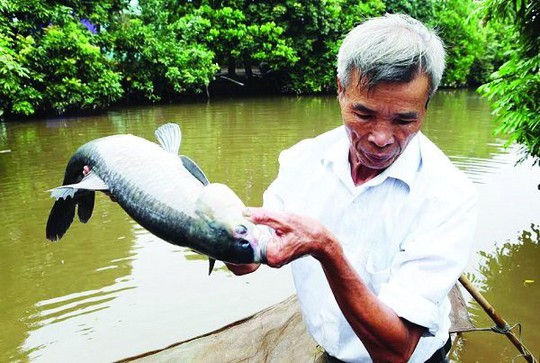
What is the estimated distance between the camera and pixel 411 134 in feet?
4.98

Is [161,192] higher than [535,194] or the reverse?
higher

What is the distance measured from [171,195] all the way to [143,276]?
4.23m

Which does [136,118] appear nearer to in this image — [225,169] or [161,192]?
[225,169]

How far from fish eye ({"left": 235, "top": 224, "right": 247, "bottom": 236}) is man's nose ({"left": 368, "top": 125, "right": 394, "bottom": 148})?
608 millimetres

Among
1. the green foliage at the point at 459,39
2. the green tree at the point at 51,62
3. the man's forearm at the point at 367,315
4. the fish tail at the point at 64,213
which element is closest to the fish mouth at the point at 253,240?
the man's forearm at the point at 367,315

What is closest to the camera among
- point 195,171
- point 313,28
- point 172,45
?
point 195,171

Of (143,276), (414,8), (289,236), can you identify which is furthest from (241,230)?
(414,8)

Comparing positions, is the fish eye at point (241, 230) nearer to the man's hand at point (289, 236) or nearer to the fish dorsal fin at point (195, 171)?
the man's hand at point (289, 236)

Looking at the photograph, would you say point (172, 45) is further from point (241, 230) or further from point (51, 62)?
point (241, 230)

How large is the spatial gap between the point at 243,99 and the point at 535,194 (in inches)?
670

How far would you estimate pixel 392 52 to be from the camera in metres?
1.40

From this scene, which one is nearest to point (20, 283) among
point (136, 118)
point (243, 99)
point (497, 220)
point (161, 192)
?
point (161, 192)

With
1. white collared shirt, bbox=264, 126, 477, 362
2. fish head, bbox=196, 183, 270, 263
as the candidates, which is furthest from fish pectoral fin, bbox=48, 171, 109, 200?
white collared shirt, bbox=264, 126, 477, 362

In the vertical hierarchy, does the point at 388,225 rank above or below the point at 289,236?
below
